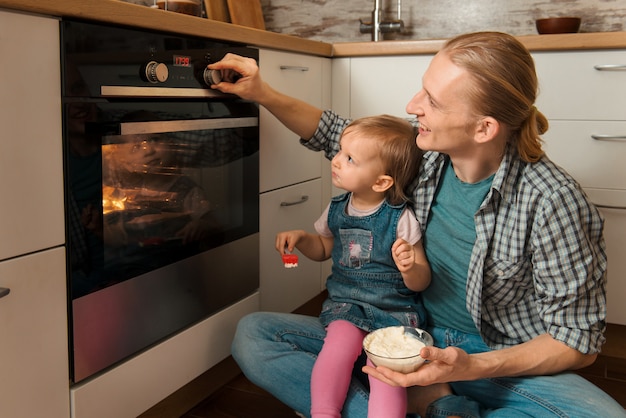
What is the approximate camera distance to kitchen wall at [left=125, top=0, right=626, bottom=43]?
258cm

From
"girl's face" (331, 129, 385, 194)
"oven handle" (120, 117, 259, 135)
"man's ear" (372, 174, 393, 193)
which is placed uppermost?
"oven handle" (120, 117, 259, 135)

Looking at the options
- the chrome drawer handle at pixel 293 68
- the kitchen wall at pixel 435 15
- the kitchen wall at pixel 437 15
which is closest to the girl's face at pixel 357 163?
the chrome drawer handle at pixel 293 68

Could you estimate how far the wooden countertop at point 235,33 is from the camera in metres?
1.24

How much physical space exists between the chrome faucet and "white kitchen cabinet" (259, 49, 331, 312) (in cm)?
44

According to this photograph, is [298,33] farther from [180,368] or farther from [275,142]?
[180,368]

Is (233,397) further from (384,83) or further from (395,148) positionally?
(384,83)

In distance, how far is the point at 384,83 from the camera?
2342 mm

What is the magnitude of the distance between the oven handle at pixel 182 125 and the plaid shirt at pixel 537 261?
24.5 inches

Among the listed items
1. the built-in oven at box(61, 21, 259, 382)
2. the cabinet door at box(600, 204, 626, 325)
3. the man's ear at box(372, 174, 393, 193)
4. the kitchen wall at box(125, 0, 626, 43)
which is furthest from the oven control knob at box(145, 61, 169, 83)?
the cabinet door at box(600, 204, 626, 325)

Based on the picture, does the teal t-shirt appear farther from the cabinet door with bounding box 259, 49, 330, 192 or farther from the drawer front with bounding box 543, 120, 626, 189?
the drawer front with bounding box 543, 120, 626, 189

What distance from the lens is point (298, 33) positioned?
3004 millimetres

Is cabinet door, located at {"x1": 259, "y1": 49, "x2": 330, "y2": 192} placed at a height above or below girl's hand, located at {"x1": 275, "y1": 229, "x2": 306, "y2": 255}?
above

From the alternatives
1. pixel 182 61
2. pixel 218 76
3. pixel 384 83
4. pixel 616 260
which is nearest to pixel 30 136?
pixel 182 61

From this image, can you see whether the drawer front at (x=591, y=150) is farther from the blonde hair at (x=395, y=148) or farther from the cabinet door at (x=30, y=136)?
the cabinet door at (x=30, y=136)
